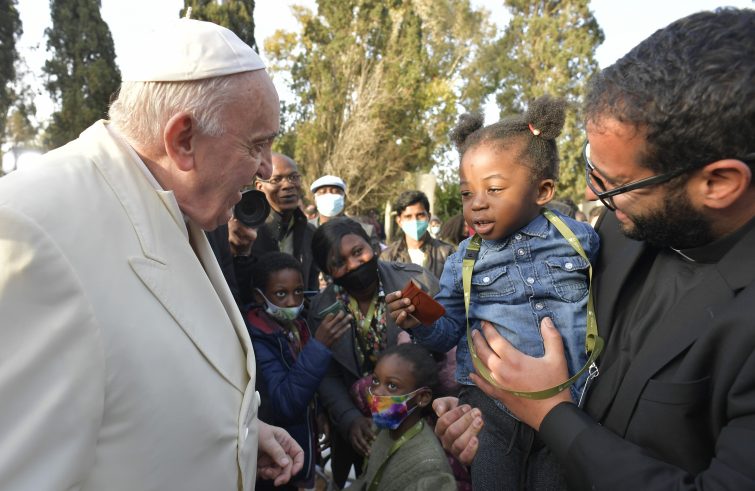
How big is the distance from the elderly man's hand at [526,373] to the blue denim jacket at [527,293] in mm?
551

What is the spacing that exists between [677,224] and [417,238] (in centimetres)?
487

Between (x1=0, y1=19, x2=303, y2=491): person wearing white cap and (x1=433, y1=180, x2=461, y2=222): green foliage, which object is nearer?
(x1=0, y1=19, x2=303, y2=491): person wearing white cap

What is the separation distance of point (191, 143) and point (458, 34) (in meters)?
37.1

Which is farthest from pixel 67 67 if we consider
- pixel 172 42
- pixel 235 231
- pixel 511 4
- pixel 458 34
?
pixel 172 42

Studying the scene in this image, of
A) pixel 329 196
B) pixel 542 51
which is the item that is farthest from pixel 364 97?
pixel 329 196

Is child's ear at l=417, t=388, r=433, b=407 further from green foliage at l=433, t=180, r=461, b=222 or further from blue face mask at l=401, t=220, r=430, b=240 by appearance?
green foliage at l=433, t=180, r=461, b=222

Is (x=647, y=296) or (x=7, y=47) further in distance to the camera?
(x=7, y=47)

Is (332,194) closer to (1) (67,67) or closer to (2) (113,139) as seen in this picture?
(2) (113,139)

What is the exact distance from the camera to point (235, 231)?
388 cm

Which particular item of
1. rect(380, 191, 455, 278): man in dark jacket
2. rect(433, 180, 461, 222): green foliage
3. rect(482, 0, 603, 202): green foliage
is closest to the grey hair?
rect(380, 191, 455, 278): man in dark jacket

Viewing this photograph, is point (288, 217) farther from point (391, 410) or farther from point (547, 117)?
point (547, 117)

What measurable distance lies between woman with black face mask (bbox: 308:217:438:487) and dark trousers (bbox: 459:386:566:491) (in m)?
1.22

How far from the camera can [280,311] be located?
3.56 metres

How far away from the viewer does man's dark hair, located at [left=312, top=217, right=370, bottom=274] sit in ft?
12.2
